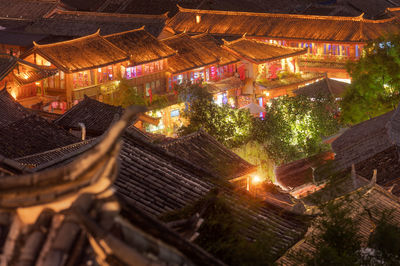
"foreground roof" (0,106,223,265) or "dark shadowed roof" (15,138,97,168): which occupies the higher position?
"foreground roof" (0,106,223,265)

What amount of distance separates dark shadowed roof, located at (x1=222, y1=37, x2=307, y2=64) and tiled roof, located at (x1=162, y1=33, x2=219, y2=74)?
2336 millimetres

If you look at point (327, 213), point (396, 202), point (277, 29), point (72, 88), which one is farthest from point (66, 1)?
point (327, 213)

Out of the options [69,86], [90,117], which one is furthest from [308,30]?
[90,117]

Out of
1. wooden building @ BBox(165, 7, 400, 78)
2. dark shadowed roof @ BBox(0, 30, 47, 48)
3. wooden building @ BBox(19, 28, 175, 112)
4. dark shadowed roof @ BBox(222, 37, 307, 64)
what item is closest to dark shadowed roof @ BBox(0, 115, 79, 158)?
wooden building @ BBox(19, 28, 175, 112)

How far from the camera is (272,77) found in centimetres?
5478

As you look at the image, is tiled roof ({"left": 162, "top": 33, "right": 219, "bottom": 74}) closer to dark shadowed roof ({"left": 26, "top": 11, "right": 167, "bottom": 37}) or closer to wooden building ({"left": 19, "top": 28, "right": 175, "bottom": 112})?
wooden building ({"left": 19, "top": 28, "right": 175, "bottom": 112})

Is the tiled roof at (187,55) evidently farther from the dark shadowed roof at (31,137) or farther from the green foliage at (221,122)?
the dark shadowed roof at (31,137)

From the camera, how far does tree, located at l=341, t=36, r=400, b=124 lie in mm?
35438

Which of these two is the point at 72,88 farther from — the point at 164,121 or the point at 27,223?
the point at 27,223

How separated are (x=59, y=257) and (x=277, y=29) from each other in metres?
55.9

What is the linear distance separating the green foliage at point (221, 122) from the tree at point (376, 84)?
5149 millimetres

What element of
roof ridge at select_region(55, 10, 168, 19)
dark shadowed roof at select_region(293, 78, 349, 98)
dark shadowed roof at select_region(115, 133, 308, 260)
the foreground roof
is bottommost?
dark shadowed roof at select_region(293, 78, 349, 98)

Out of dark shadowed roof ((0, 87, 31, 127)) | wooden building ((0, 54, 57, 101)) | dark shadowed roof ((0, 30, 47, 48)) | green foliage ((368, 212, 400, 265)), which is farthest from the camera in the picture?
dark shadowed roof ((0, 30, 47, 48))

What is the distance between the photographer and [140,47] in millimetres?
49438
